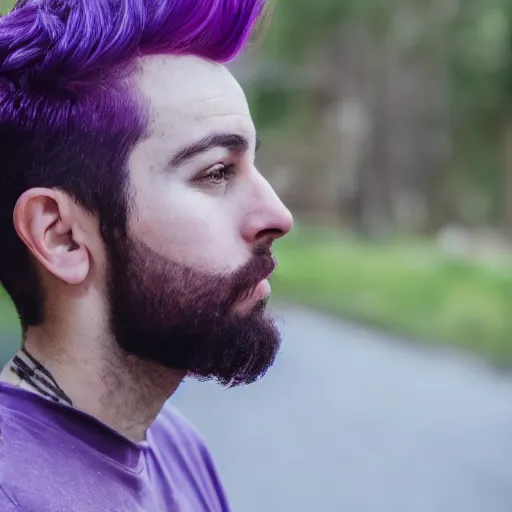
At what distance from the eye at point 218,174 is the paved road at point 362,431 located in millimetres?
1613

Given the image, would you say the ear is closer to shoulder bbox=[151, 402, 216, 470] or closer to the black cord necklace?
the black cord necklace

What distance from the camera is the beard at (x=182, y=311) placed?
80 centimetres

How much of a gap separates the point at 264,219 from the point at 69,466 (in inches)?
11.8

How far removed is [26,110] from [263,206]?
0.82ft

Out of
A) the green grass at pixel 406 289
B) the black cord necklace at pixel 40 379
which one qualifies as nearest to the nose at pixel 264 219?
the black cord necklace at pixel 40 379

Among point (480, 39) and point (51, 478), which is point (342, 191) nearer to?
point (480, 39)

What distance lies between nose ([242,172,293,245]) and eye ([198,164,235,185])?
28 millimetres

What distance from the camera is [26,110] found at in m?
0.78

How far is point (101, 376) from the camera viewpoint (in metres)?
0.80

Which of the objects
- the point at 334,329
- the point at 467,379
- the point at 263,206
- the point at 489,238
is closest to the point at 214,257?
the point at 263,206

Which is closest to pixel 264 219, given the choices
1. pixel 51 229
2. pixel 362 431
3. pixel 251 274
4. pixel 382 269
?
pixel 251 274

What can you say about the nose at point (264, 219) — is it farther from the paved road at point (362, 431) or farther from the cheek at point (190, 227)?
the paved road at point (362, 431)

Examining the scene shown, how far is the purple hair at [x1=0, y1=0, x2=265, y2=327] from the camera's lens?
77 cm

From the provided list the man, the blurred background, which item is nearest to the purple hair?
the man
